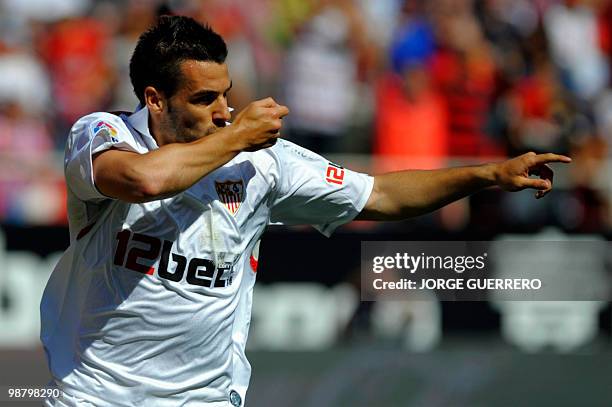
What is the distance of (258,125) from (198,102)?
1.32 ft

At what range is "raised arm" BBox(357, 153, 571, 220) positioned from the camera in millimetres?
4391

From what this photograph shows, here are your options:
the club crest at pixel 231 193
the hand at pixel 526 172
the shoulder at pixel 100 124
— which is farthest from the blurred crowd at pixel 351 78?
the shoulder at pixel 100 124

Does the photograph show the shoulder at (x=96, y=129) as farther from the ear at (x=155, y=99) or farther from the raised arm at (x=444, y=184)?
the raised arm at (x=444, y=184)

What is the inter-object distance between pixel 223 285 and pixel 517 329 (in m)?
4.43

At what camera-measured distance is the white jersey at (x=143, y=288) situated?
4055 mm

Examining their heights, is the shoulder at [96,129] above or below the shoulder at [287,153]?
below

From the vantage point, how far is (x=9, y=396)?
292 inches

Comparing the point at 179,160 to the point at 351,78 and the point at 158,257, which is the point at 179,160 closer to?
the point at 158,257

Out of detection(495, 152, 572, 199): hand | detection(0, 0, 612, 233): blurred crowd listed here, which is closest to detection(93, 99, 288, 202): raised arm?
detection(495, 152, 572, 199): hand

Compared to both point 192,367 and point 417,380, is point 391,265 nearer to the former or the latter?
point 417,380

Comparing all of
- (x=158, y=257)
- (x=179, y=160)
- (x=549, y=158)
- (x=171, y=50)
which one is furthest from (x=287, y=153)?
(x=549, y=158)

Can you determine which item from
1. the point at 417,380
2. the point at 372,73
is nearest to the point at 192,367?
the point at 417,380

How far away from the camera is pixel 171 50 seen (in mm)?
4176

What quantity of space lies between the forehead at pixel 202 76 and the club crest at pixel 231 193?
38 centimetres
